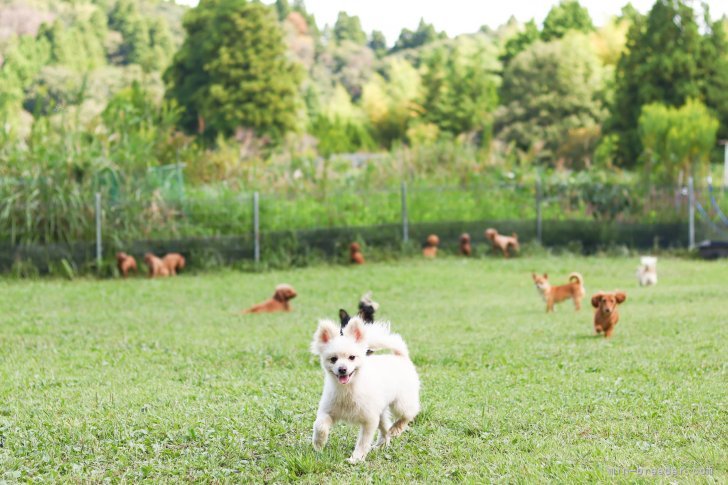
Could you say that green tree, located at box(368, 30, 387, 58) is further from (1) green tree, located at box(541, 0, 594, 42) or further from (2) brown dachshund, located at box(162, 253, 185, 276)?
(2) brown dachshund, located at box(162, 253, 185, 276)

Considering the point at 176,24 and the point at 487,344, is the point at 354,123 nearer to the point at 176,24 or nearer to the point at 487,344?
the point at 176,24

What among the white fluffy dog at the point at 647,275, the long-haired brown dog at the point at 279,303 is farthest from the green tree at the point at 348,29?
the long-haired brown dog at the point at 279,303

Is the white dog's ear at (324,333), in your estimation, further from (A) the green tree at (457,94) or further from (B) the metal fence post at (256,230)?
(A) the green tree at (457,94)

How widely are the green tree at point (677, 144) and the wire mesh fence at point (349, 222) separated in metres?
1.04

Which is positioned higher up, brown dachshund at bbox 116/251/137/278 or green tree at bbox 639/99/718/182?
green tree at bbox 639/99/718/182

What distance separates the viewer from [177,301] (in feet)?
46.4

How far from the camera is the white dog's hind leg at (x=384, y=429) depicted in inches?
228

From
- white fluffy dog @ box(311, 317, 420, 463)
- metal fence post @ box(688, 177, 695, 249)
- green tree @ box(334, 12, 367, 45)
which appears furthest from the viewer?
green tree @ box(334, 12, 367, 45)

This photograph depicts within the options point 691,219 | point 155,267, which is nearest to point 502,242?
point 691,219

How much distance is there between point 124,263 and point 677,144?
39.3 feet

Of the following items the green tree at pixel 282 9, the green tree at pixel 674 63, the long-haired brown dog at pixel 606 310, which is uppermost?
the green tree at pixel 282 9

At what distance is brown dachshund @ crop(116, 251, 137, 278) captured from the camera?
16.9 m

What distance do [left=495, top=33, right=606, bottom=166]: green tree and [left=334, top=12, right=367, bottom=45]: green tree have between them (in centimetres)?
4686

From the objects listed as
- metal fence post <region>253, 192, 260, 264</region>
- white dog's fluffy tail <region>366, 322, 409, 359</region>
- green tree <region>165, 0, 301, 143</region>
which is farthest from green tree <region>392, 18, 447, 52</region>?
white dog's fluffy tail <region>366, 322, 409, 359</region>
